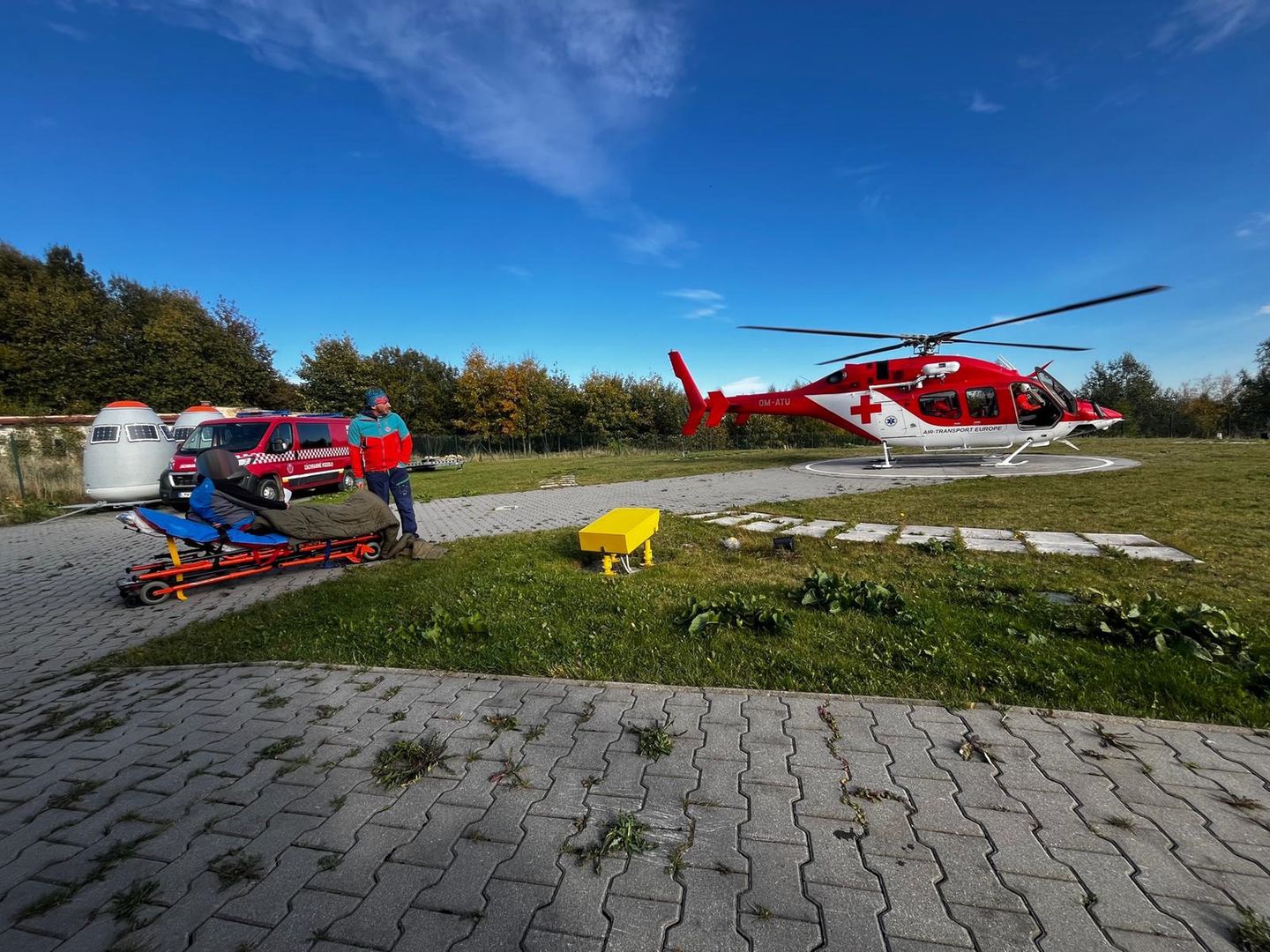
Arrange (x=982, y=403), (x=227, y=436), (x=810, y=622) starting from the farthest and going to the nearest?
(x=982, y=403) < (x=227, y=436) < (x=810, y=622)

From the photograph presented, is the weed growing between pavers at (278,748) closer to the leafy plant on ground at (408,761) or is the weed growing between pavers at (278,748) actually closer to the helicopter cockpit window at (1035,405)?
the leafy plant on ground at (408,761)

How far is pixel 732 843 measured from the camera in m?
1.89

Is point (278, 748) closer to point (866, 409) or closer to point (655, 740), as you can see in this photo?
point (655, 740)

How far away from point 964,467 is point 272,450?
17.4 m

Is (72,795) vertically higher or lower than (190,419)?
lower

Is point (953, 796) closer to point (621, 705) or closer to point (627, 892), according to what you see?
point (627, 892)

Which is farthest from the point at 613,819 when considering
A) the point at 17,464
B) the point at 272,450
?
the point at 17,464

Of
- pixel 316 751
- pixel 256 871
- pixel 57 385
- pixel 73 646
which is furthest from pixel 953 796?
pixel 57 385

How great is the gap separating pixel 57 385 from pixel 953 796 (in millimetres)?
42140

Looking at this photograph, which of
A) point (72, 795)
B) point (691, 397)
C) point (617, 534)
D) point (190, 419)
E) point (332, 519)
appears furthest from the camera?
point (691, 397)

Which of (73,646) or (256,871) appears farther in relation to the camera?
(73,646)

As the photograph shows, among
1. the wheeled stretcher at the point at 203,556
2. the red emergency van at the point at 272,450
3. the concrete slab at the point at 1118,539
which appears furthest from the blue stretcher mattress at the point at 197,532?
the concrete slab at the point at 1118,539

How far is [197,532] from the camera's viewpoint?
5.23m

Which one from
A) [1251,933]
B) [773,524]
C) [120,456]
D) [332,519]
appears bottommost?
[1251,933]
